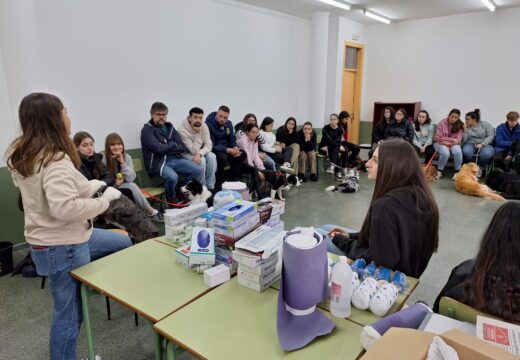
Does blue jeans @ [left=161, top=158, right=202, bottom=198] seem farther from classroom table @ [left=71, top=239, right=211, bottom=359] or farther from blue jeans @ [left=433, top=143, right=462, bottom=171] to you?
blue jeans @ [left=433, top=143, right=462, bottom=171]

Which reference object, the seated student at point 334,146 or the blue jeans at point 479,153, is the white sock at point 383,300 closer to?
the seated student at point 334,146

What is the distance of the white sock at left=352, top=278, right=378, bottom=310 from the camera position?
1276mm

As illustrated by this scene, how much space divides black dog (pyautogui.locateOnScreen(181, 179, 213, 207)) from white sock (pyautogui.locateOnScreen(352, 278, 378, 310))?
→ 2877 mm

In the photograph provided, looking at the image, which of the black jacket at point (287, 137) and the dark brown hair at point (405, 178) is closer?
the dark brown hair at point (405, 178)

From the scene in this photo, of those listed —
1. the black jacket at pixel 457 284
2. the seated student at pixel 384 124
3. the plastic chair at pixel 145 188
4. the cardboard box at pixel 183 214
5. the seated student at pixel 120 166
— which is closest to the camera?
the black jacket at pixel 457 284

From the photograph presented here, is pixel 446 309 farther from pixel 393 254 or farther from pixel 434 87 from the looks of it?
pixel 434 87

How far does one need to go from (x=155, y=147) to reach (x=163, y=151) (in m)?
0.10

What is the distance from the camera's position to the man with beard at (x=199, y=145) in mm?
4414

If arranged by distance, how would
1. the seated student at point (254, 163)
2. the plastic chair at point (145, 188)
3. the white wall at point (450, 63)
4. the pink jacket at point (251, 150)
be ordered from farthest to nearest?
the white wall at point (450, 63) → the pink jacket at point (251, 150) → the seated student at point (254, 163) → the plastic chair at point (145, 188)

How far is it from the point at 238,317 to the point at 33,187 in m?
1.01

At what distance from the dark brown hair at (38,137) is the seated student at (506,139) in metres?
6.46

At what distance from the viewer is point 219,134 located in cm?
484

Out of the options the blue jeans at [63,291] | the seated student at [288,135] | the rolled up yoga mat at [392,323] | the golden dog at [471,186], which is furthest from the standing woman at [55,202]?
the golden dog at [471,186]

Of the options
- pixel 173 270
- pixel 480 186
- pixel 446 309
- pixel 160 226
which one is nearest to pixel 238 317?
pixel 173 270
